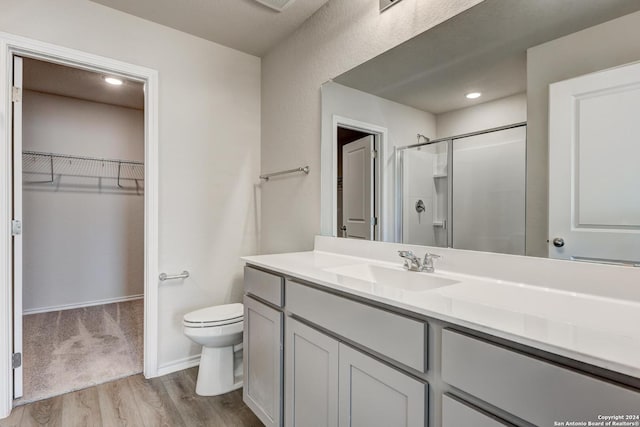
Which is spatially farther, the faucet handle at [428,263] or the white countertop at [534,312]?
the faucet handle at [428,263]

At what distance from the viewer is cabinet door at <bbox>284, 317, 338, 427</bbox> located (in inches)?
46.0

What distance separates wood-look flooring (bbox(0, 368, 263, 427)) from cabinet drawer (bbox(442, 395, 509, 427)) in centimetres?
130

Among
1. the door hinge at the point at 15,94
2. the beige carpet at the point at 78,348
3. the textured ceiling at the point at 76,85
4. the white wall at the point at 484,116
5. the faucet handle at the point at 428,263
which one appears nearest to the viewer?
the white wall at the point at 484,116

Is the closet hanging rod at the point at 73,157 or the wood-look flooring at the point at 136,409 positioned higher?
the closet hanging rod at the point at 73,157

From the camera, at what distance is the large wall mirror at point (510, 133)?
980mm

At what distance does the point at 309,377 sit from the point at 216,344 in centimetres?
98

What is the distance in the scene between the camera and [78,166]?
3.70 meters

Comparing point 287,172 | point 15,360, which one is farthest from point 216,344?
point 287,172

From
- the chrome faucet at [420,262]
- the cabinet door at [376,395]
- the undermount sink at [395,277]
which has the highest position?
the chrome faucet at [420,262]

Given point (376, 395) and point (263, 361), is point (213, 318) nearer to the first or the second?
point (263, 361)

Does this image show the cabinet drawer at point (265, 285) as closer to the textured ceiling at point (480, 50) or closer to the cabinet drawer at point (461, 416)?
the cabinet drawer at point (461, 416)

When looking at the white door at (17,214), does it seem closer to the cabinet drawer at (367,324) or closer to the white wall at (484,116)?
the cabinet drawer at (367,324)

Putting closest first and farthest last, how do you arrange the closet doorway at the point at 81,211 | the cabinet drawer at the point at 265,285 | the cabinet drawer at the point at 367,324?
the cabinet drawer at the point at 367,324 → the cabinet drawer at the point at 265,285 → the closet doorway at the point at 81,211

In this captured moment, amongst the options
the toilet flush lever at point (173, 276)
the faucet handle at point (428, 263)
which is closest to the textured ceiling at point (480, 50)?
the faucet handle at point (428, 263)
